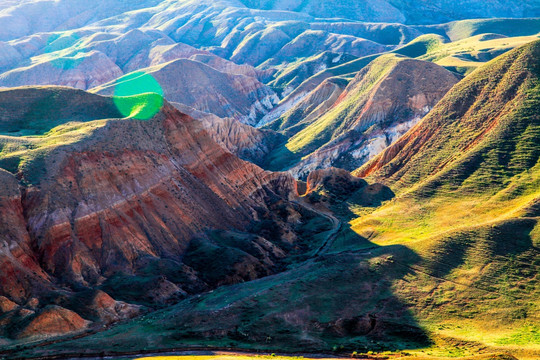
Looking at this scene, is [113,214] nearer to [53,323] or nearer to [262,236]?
[53,323]

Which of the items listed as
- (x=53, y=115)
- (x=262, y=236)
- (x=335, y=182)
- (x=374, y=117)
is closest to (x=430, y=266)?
(x=262, y=236)

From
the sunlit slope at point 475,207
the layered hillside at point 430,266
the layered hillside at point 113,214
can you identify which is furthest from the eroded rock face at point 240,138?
the layered hillside at point 430,266

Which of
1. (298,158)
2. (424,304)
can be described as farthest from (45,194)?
(298,158)

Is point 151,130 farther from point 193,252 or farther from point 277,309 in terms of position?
point 277,309

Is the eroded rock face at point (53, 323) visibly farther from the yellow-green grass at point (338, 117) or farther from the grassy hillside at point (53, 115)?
the yellow-green grass at point (338, 117)

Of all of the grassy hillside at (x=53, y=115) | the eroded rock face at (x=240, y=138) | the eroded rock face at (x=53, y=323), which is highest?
the grassy hillside at (x=53, y=115)
